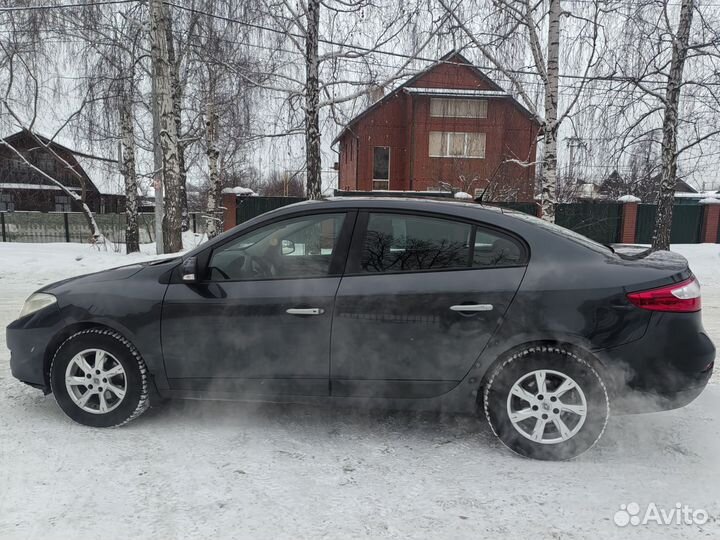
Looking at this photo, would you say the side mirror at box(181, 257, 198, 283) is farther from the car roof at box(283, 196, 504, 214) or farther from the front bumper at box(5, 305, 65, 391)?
the front bumper at box(5, 305, 65, 391)

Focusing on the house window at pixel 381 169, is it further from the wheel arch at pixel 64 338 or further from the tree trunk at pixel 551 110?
the wheel arch at pixel 64 338

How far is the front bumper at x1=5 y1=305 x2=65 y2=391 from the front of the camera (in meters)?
3.25

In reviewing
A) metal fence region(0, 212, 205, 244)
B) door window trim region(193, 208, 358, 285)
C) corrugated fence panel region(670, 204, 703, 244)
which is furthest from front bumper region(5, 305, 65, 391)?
corrugated fence panel region(670, 204, 703, 244)

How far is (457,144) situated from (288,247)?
26083 millimetres

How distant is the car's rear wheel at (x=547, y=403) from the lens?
2.79 m

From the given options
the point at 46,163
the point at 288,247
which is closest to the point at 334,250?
the point at 288,247

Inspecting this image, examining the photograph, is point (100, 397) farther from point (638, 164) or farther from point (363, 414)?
point (638, 164)

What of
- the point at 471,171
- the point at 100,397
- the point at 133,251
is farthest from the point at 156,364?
the point at 471,171

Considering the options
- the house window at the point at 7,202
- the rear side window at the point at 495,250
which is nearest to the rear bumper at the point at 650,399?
the rear side window at the point at 495,250

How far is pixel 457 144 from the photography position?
27.8 m

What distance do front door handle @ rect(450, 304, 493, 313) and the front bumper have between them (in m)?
2.53

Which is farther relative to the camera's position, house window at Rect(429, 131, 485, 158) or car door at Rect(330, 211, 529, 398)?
house window at Rect(429, 131, 485, 158)

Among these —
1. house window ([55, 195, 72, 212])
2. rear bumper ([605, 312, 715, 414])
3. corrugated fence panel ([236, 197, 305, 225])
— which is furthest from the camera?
house window ([55, 195, 72, 212])

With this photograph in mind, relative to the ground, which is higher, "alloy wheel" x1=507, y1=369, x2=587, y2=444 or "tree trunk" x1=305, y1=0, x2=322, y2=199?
"tree trunk" x1=305, y1=0, x2=322, y2=199
